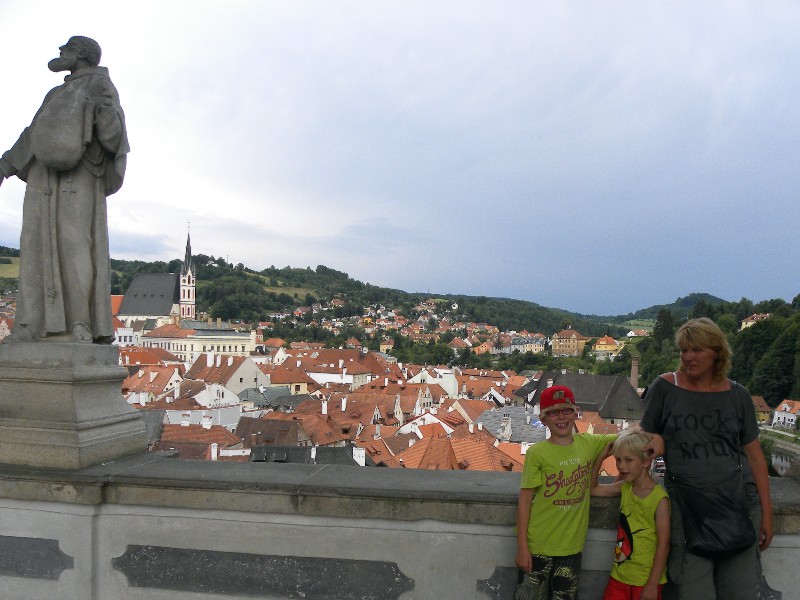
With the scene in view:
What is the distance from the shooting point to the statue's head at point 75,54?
3.38m

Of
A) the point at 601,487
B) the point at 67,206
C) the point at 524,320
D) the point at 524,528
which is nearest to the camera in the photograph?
the point at 524,528

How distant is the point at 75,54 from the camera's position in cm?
338

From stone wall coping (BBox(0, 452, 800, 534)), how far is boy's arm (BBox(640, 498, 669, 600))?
259 mm

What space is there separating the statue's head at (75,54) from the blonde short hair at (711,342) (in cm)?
318

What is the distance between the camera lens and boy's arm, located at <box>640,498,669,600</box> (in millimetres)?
2418

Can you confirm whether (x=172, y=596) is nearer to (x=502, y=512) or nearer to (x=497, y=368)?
(x=502, y=512)

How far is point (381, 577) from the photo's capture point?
280 cm

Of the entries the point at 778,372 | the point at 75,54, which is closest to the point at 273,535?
the point at 75,54

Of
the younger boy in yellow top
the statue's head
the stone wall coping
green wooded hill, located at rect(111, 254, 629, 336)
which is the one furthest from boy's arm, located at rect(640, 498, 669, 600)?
green wooded hill, located at rect(111, 254, 629, 336)

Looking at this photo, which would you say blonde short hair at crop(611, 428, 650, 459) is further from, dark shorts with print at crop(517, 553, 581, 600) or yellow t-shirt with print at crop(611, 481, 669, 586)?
dark shorts with print at crop(517, 553, 581, 600)

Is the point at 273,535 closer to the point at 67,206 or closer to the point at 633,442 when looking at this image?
the point at 633,442

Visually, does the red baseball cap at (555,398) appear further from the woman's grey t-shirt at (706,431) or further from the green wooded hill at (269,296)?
the green wooded hill at (269,296)

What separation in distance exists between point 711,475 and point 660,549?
335 mm

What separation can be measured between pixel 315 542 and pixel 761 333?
76.5 meters
